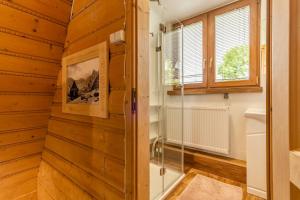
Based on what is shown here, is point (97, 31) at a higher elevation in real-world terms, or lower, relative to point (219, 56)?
lower

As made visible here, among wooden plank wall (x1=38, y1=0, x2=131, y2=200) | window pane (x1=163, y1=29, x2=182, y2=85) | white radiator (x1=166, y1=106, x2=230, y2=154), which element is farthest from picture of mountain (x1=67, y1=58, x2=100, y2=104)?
white radiator (x1=166, y1=106, x2=230, y2=154)

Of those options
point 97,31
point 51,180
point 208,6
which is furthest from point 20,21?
point 208,6

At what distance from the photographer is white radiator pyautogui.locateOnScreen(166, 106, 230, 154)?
234cm

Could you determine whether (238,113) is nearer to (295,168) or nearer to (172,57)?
(172,57)

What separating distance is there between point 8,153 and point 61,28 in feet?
4.24

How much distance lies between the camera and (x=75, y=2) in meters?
1.33

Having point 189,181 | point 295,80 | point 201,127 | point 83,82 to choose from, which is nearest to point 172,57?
point 201,127

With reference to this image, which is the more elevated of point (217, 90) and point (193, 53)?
point (193, 53)

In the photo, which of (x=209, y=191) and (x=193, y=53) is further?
(x=193, y=53)

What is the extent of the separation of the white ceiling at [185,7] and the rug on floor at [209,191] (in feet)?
7.37

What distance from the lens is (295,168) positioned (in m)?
0.45

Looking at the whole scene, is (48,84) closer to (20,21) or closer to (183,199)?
(20,21)

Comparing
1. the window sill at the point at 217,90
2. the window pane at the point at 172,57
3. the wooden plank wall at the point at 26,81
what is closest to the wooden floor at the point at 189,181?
the window sill at the point at 217,90

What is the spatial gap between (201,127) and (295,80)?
2.13 metres
